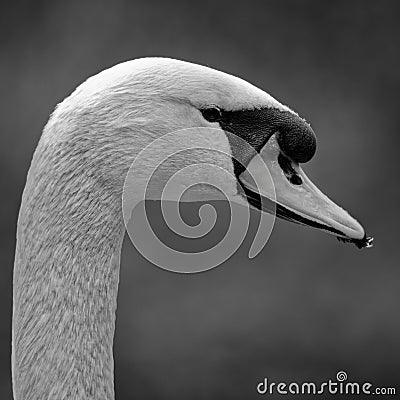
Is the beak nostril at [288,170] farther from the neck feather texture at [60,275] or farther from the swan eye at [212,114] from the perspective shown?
the neck feather texture at [60,275]

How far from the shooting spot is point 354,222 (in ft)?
3.71

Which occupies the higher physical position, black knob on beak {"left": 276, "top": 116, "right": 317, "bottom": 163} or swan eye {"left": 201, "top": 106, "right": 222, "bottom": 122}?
swan eye {"left": 201, "top": 106, "right": 222, "bottom": 122}

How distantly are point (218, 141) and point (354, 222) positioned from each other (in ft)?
0.63

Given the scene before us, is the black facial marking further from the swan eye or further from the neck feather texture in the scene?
the neck feather texture

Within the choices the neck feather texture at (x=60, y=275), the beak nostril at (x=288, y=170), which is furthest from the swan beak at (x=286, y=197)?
the neck feather texture at (x=60, y=275)

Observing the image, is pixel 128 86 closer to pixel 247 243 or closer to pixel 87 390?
pixel 87 390

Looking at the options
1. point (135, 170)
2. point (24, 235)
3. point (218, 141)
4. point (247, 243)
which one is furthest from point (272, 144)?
point (247, 243)

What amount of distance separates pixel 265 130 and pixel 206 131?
0.07 metres

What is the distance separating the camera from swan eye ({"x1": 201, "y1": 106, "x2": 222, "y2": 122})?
3.52 ft

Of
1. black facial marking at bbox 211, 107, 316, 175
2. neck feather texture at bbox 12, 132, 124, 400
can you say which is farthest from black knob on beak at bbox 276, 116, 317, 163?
neck feather texture at bbox 12, 132, 124, 400

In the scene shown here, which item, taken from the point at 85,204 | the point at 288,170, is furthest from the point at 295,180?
the point at 85,204

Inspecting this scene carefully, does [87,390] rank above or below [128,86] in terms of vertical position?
below

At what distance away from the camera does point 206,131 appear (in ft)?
3.59

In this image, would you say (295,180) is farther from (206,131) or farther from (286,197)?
(206,131)
